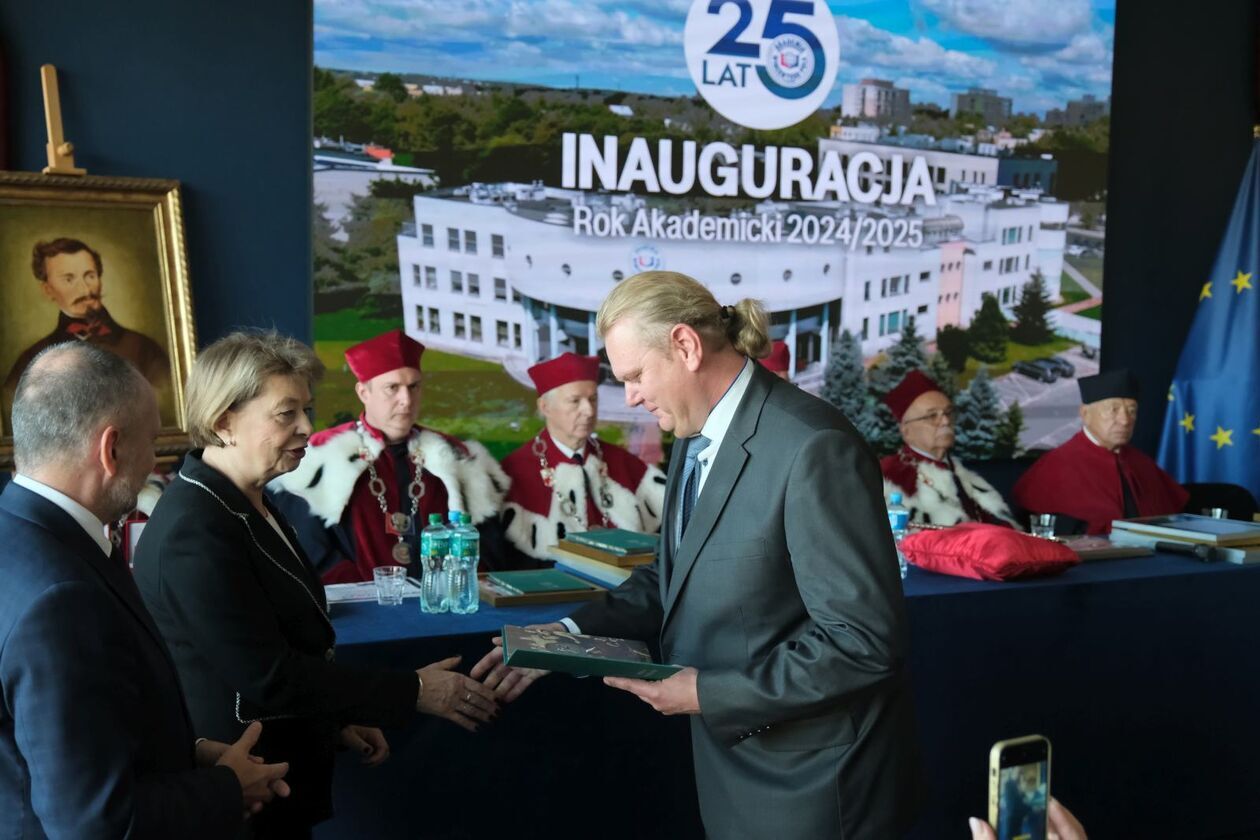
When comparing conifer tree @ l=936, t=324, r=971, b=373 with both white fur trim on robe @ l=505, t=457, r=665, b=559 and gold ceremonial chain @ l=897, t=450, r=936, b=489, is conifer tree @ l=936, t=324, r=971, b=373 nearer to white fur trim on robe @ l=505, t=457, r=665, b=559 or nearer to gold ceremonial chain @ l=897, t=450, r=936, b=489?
gold ceremonial chain @ l=897, t=450, r=936, b=489

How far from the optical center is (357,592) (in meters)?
3.09

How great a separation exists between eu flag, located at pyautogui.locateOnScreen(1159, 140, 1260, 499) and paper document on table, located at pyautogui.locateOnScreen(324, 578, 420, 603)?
16.0 feet

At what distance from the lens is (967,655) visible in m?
3.36

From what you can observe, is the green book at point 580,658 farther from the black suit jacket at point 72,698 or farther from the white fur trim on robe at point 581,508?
the white fur trim on robe at point 581,508

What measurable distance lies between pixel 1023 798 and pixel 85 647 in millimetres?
1167

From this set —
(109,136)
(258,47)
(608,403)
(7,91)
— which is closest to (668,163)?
(608,403)

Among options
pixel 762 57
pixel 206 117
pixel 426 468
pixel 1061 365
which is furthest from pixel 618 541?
pixel 1061 365

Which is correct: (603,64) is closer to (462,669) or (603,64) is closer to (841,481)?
(462,669)

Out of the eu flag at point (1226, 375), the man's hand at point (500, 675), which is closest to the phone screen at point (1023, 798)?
the man's hand at point (500, 675)

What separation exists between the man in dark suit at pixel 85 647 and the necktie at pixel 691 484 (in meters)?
0.90

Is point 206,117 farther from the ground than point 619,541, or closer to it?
farther from the ground

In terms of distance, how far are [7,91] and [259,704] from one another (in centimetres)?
336

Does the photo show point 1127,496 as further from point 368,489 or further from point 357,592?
point 357,592

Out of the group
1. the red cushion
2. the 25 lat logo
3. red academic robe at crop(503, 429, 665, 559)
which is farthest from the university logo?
the red cushion
